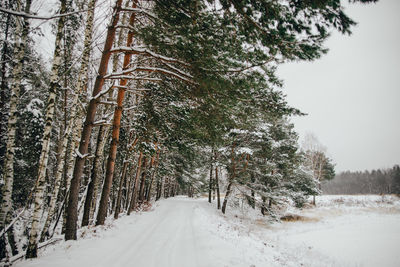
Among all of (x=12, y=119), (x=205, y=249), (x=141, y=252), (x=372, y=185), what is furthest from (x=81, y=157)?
(x=372, y=185)

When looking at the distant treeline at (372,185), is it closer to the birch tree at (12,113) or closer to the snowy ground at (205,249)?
the snowy ground at (205,249)

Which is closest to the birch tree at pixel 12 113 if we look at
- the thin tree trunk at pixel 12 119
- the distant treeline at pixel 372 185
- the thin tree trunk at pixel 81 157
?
the thin tree trunk at pixel 12 119

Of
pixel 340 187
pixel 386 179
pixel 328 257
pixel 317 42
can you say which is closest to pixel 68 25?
pixel 317 42

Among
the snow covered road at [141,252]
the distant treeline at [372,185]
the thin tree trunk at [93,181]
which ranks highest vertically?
the thin tree trunk at [93,181]

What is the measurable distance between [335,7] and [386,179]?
4190 inches

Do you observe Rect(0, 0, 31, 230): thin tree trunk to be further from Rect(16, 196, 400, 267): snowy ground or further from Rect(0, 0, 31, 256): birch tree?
Rect(16, 196, 400, 267): snowy ground

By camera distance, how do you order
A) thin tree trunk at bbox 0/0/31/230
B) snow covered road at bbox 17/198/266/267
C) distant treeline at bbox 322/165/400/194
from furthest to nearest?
distant treeline at bbox 322/165/400/194 → thin tree trunk at bbox 0/0/31/230 → snow covered road at bbox 17/198/266/267

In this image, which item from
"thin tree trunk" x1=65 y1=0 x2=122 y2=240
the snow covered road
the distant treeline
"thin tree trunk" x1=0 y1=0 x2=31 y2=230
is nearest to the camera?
the snow covered road

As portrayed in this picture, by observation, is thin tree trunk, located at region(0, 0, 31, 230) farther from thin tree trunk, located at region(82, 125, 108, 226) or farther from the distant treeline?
the distant treeline

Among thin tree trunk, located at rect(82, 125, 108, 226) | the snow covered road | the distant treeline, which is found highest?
thin tree trunk, located at rect(82, 125, 108, 226)

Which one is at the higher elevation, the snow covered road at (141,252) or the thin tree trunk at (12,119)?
the thin tree trunk at (12,119)

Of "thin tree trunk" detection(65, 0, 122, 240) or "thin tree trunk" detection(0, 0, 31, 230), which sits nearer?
"thin tree trunk" detection(0, 0, 31, 230)

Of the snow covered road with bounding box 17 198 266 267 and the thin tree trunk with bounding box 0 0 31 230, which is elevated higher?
the thin tree trunk with bounding box 0 0 31 230

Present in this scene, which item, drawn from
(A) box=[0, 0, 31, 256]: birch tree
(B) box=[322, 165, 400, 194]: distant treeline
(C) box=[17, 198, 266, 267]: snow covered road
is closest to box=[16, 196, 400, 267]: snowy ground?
(C) box=[17, 198, 266, 267]: snow covered road
